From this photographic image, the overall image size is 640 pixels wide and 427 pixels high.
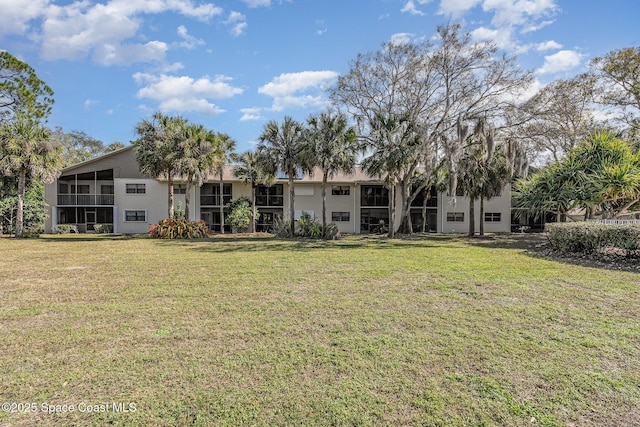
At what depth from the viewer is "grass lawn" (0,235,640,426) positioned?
108 inches

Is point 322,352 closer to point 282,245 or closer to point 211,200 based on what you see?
point 282,245

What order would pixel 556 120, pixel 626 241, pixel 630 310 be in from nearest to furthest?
pixel 630 310 < pixel 626 241 < pixel 556 120

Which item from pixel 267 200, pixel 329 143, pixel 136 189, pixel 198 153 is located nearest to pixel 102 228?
pixel 136 189

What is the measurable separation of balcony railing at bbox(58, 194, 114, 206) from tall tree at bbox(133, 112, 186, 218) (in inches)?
319

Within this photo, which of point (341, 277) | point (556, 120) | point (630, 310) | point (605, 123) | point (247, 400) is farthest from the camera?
point (605, 123)

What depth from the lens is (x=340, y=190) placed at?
2859 cm

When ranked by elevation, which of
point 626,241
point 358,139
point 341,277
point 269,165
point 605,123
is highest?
point 605,123

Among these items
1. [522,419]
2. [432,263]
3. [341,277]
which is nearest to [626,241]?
[432,263]

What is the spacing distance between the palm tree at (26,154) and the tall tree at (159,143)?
5229mm

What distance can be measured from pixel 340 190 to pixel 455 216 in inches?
408

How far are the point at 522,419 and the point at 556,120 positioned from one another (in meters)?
22.7

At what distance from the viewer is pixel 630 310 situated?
541 cm

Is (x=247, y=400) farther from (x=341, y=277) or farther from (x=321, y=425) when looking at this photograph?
(x=341, y=277)

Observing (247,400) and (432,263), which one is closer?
(247,400)
